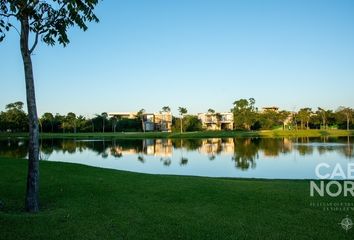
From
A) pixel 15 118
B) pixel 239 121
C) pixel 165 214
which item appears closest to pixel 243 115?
pixel 239 121

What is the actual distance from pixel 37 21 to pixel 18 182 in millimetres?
5558

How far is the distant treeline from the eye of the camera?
288ft

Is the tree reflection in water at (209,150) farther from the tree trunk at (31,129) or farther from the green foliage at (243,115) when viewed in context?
the green foliage at (243,115)

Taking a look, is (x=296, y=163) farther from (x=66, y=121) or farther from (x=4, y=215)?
(x=66, y=121)

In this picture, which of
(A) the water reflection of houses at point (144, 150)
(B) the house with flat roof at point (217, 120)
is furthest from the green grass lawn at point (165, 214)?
(B) the house with flat roof at point (217, 120)

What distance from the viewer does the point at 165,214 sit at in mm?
6738

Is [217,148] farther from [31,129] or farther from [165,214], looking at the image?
[31,129]

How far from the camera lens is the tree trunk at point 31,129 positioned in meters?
7.10

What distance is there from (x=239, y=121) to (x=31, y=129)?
85221 mm

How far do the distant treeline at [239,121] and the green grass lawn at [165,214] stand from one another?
8166 cm

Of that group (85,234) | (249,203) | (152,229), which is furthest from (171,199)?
(85,234)

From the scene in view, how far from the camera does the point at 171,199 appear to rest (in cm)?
818

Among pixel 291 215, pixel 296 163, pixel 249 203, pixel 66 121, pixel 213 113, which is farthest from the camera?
pixel 213 113

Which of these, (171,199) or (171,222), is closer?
(171,222)
